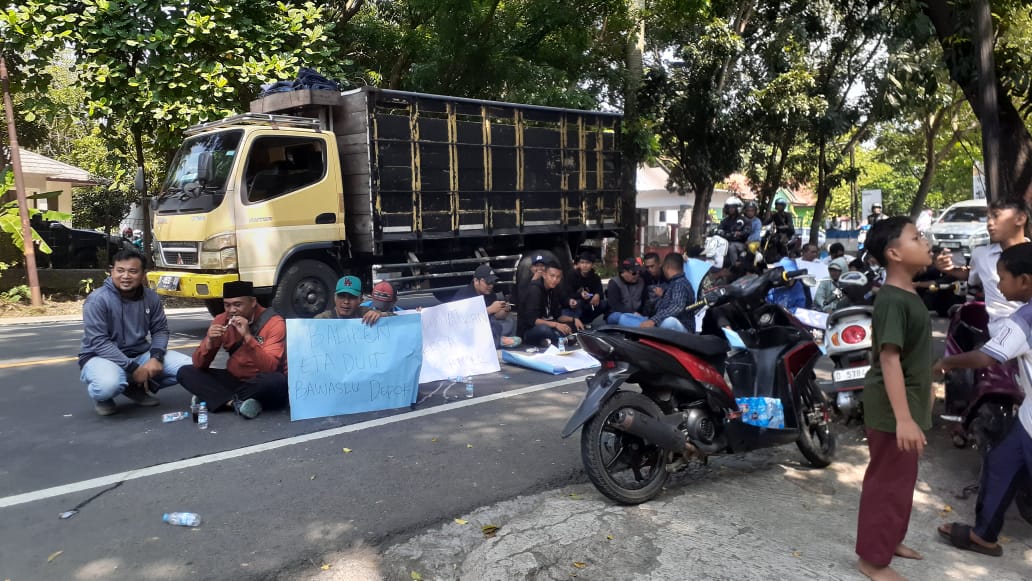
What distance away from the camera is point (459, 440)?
17.3ft

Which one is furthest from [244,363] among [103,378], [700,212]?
[700,212]

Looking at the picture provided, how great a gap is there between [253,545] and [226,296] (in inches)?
95.1

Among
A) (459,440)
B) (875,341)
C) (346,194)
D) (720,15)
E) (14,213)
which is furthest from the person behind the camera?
(720,15)

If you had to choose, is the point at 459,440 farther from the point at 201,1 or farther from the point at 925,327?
the point at 201,1

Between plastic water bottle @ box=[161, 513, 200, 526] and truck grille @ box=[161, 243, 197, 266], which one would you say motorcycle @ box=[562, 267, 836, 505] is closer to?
plastic water bottle @ box=[161, 513, 200, 526]

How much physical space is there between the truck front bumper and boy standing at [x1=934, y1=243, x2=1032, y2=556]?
24.3 ft

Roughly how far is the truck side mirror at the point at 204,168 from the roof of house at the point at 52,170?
15513mm

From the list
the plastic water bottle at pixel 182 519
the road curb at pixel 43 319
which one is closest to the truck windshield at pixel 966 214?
the road curb at pixel 43 319

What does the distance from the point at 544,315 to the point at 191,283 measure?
13.3 feet

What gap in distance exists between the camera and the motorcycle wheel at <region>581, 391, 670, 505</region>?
395 centimetres

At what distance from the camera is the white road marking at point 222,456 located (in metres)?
4.29

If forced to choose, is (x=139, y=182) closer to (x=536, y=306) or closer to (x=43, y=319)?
(x=43, y=319)

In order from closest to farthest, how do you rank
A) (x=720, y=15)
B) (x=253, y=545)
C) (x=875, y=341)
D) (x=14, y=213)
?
(x=875, y=341) < (x=253, y=545) < (x=14, y=213) < (x=720, y=15)

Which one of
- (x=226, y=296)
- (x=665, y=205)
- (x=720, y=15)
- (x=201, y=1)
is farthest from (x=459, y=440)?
(x=665, y=205)
